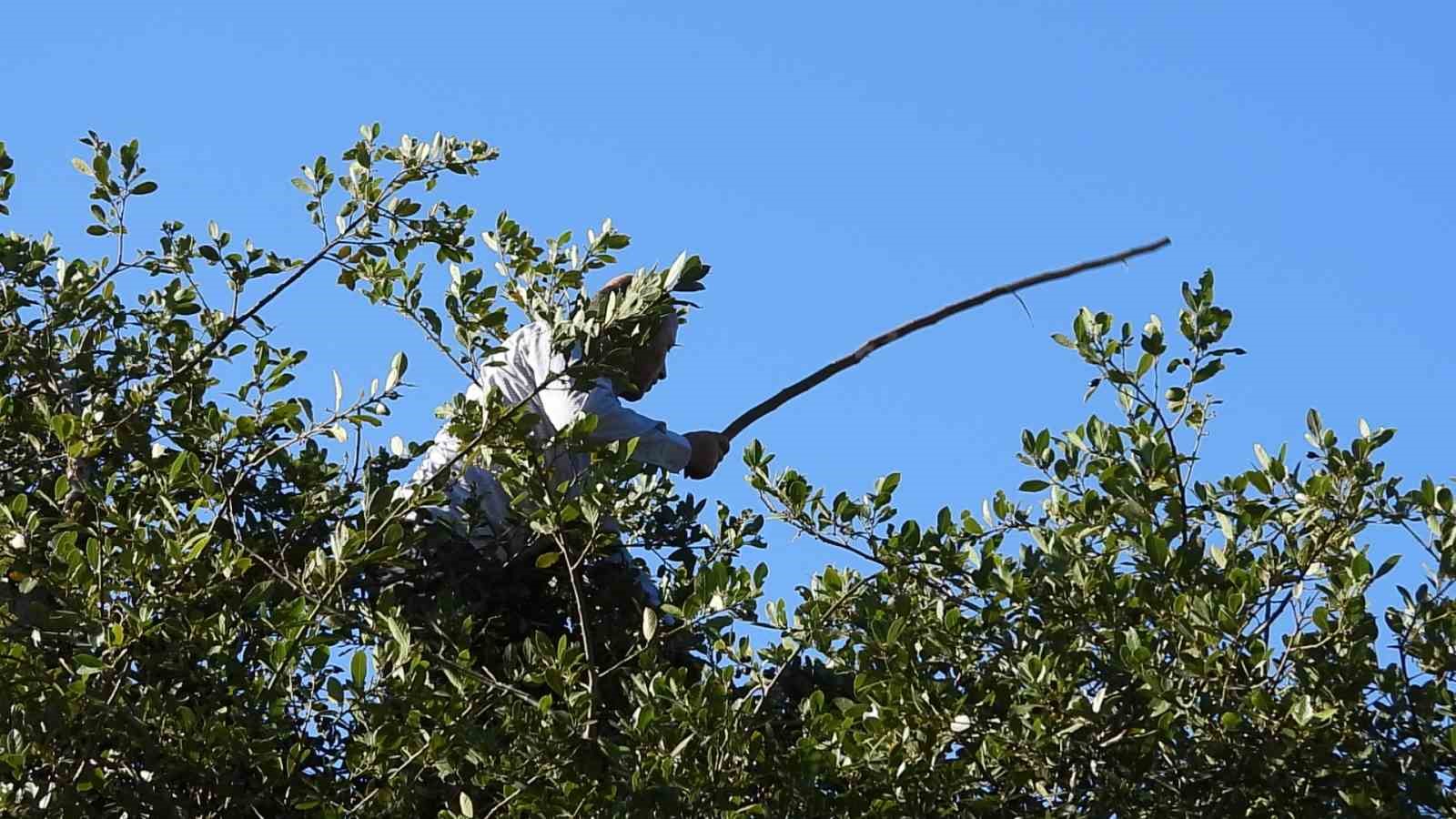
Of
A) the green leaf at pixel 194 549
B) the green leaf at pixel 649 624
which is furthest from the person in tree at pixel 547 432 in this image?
the green leaf at pixel 194 549

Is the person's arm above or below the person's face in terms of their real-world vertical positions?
below

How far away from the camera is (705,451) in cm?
674

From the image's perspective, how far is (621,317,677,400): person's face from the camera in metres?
6.79

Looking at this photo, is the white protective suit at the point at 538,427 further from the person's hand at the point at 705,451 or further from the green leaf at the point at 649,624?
the green leaf at the point at 649,624

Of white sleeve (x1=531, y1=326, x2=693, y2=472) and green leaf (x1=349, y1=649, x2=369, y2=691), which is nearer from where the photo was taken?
green leaf (x1=349, y1=649, x2=369, y2=691)

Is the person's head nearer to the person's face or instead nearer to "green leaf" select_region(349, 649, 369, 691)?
the person's face

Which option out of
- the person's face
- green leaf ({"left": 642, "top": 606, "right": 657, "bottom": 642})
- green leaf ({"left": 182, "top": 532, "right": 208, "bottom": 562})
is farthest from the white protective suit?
green leaf ({"left": 182, "top": 532, "right": 208, "bottom": 562})

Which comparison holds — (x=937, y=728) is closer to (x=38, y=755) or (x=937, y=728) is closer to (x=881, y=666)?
(x=881, y=666)

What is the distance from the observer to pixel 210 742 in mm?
5066

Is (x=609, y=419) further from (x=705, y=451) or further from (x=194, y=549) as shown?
(x=194, y=549)

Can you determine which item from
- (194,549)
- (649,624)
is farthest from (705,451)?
(194,549)

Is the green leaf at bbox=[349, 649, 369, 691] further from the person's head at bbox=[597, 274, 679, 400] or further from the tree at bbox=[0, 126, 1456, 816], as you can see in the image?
the person's head at bbox=[597, 274, 679, 400]

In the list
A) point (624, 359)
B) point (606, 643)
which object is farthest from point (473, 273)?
point (606, 643)

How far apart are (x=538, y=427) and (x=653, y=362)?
25.3 inches
